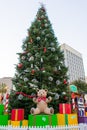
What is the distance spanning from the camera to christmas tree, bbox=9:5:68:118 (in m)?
9.42

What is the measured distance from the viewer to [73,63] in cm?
8031

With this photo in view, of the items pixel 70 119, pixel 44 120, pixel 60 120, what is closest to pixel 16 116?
pixel 44 120

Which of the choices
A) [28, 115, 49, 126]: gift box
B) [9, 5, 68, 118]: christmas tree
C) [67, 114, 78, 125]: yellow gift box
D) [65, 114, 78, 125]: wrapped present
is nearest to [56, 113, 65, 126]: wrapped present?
[65, 114, 78, 125]: wrapped present

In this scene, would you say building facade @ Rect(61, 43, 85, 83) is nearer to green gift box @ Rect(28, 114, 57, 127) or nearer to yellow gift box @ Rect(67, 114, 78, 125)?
yellow gift box @ Rect(67, 114, 78, 125)

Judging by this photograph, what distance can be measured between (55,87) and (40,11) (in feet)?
16.9

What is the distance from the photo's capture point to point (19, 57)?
10891 millimetres

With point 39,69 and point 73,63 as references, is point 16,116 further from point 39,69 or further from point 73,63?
point 73,63

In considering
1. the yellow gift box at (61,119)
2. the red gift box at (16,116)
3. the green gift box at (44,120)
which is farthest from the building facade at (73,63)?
the green gift box at (44,120)

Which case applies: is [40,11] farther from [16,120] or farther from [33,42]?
[16,120]

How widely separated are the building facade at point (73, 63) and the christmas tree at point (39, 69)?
62.5 m

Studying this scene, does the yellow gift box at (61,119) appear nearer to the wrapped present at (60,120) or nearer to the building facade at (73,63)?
the wrapped present at (60,120)

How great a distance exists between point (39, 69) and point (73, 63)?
7139cm

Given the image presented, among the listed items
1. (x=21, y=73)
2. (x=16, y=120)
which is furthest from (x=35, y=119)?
(x=21, y=73)

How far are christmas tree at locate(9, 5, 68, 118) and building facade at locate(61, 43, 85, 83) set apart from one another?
62461 millimetres
